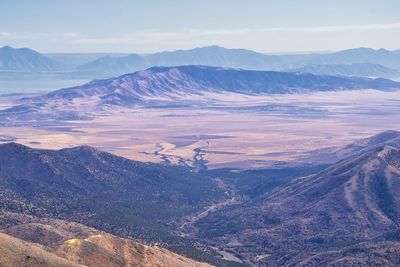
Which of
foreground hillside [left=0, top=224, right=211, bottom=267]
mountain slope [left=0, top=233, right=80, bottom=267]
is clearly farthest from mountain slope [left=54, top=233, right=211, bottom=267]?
mountain slope [left=0, top=233, right=80, bottom=267]

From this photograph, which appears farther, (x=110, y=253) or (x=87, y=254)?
(x=110, y=253)

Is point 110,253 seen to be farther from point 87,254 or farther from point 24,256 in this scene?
point 24,256

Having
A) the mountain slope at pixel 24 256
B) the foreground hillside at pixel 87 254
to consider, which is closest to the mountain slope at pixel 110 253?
the foreground hillside at pixel 87 254

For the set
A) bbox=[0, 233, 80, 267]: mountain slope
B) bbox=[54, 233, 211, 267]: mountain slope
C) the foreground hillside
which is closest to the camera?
bbox=[0, 233, 80, 267]: mountain slope

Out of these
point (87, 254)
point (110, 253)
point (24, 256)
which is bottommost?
point (110, 253)

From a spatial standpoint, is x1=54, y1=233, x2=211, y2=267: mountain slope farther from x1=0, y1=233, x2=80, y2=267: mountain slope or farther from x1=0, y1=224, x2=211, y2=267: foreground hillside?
x1=0, y1=233, x2=80, y2=267: mountain slope

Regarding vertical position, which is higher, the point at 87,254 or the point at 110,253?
the point at 87,254

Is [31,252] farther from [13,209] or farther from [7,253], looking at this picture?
[13,209]

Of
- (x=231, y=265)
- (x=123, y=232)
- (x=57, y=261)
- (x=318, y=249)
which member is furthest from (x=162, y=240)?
(x=57, y=261)

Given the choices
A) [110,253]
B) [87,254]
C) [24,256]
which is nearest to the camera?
[24,256]

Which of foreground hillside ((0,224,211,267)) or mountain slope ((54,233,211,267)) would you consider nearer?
foreground hillside ((0,224,211,267))

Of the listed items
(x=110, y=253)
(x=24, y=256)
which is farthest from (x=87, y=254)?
(x=24, y=256)
